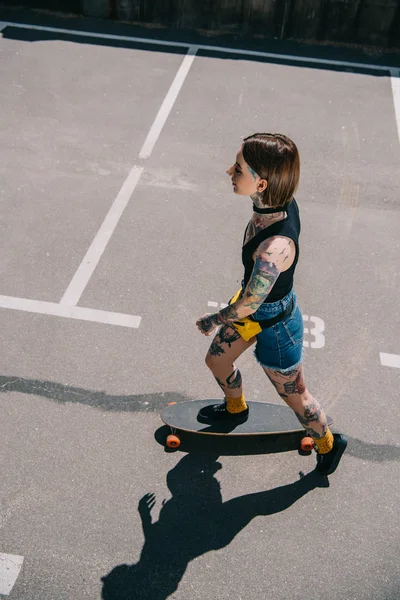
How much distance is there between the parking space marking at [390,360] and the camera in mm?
5488

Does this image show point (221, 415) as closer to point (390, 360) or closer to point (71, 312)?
point (390, 360)

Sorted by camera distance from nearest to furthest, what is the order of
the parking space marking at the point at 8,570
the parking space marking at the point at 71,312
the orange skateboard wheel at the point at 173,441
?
the parking space marking at the point at 8,570, the orange skateboard wheel at the point at 173,441, the parking space marking at the point at 71,312

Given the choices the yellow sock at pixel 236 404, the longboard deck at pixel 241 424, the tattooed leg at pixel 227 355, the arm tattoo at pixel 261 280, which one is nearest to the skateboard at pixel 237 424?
the longboard deck at pixel 241 424

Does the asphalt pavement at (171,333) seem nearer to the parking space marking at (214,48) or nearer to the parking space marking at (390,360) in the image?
the parking space marking at (390,360)

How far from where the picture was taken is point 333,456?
4.45 metres

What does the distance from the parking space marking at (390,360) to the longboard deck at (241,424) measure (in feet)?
3.54

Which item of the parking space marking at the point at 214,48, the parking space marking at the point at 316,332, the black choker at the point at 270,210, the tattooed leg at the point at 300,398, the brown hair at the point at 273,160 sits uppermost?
the brown hair at the point at 273,160

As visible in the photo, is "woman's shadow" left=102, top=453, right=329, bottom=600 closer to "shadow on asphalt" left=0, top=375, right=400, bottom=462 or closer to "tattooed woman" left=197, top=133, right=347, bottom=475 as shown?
"shadow on asphalt" left=0, top=375, right=400, bottom=462

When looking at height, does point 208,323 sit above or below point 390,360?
above

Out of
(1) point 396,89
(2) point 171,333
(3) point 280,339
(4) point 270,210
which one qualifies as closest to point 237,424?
(3) point 280,339

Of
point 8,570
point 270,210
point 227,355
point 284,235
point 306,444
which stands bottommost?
point 8,570

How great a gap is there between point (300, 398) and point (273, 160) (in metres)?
1.71

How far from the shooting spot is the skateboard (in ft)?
15.4

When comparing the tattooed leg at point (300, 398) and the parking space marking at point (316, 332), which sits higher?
the tattooed leg at point (300, 398)
